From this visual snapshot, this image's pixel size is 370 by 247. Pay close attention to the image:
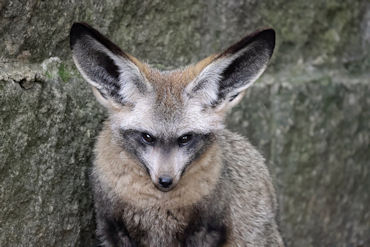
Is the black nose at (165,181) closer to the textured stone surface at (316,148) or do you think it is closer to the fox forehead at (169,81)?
the fox forehead at (169,81)

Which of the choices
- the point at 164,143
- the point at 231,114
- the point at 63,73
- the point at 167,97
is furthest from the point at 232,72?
the point at 231,114

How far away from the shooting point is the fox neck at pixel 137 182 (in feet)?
12.4

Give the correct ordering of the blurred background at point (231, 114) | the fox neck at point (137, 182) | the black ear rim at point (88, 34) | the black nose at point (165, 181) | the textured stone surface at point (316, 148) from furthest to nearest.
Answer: the textured stone surface at point (316, 148) < the fox neck at point (137, 182) < the blurred background at point (231, 114) < the black nose at point (165, 181) < the black ear rim at point (88, 34)

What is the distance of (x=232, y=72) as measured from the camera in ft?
12.3

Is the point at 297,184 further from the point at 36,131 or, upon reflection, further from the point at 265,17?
the point at 36,131

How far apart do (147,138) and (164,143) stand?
11 centimetres

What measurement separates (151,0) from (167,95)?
3.43ft

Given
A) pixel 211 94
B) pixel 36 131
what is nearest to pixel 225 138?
pixel 211 94

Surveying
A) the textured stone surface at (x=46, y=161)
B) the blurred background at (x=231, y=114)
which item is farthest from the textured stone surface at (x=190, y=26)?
the textured stone surface at (x=46, y=161)

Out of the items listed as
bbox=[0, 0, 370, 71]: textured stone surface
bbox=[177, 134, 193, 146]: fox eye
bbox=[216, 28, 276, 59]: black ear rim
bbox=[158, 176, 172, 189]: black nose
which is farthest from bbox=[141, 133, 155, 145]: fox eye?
bbox=[0, 0, 370, 71]: textured stone surface

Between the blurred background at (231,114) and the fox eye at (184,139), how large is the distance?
77 centimetres

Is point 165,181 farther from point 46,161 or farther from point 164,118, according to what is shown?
point 46,161

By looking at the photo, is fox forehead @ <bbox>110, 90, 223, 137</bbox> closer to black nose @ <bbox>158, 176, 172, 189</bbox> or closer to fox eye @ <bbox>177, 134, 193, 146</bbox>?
fox eye @ <bbox>177, 134, 193, 146</bbox>

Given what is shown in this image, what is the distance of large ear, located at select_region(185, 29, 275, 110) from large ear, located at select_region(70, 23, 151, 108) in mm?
343
